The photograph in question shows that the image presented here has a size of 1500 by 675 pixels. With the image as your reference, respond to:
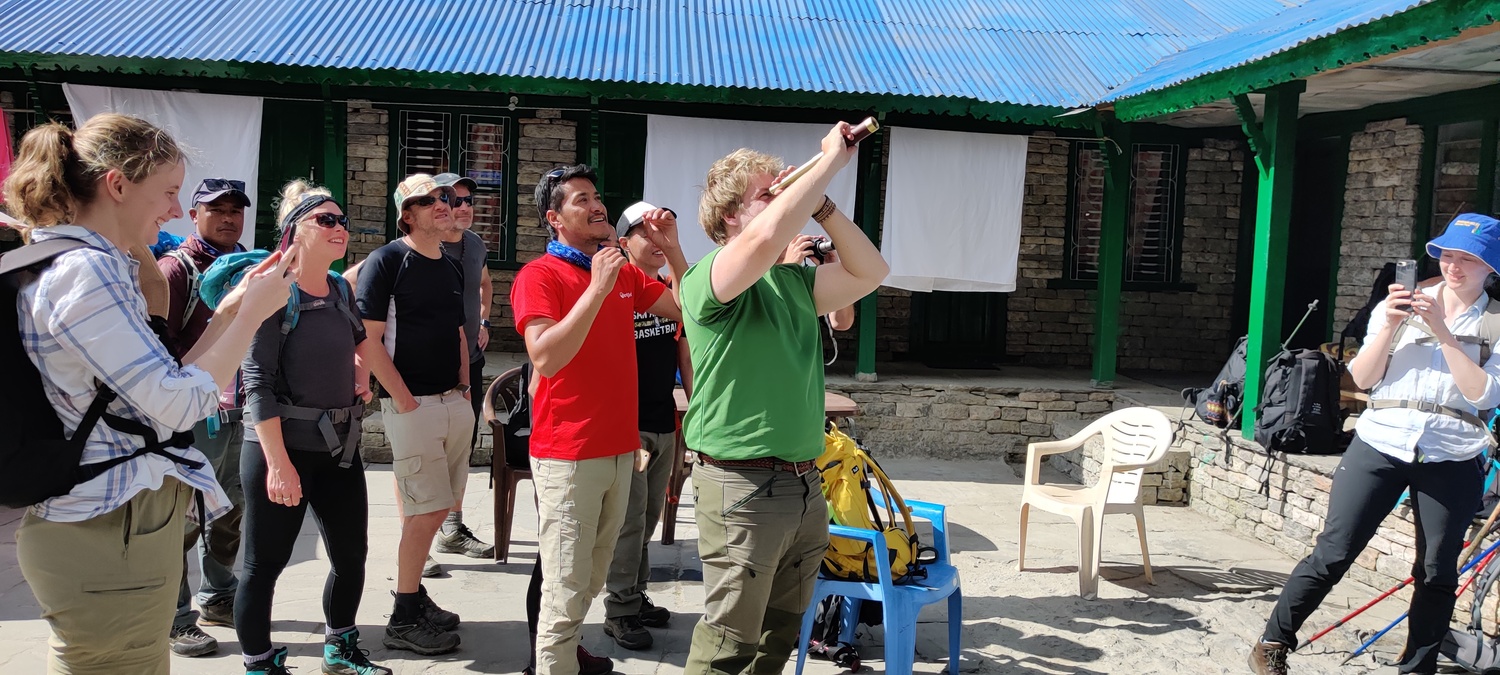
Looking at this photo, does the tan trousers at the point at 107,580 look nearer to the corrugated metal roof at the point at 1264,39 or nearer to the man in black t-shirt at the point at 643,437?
the man in black t-shirt at the point at 643,437

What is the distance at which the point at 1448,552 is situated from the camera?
141 inches

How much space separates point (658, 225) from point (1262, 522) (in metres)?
4.42

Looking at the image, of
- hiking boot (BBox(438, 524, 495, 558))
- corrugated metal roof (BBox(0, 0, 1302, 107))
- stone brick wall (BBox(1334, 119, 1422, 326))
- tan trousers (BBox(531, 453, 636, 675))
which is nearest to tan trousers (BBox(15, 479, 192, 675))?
tan trousers (BBox(531, 453, 636, 675))

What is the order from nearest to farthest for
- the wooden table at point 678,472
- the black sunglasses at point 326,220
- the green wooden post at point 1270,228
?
the black sunglasses at point 326,220 → the wooden table at point 678,472 → the green wooden post at point 1270,228

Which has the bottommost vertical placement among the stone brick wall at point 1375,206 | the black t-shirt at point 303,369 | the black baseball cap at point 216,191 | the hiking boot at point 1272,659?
the hiking boot at point 1272,659

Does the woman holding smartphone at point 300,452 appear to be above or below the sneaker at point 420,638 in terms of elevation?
above

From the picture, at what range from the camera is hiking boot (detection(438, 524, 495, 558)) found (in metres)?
5.07

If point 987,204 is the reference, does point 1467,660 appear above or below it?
below

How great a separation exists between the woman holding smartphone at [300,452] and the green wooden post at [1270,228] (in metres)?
5.16

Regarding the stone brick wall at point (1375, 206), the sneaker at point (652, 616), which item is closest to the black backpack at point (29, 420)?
the sneaker at point (652, 616)

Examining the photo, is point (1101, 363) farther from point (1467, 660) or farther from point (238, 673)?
point (238, 673)

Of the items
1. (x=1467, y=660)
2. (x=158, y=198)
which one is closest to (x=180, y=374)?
(x=158, y=198)

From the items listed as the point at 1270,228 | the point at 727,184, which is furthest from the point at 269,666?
the point at 1270,228

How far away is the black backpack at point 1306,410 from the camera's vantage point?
576 centimetres
